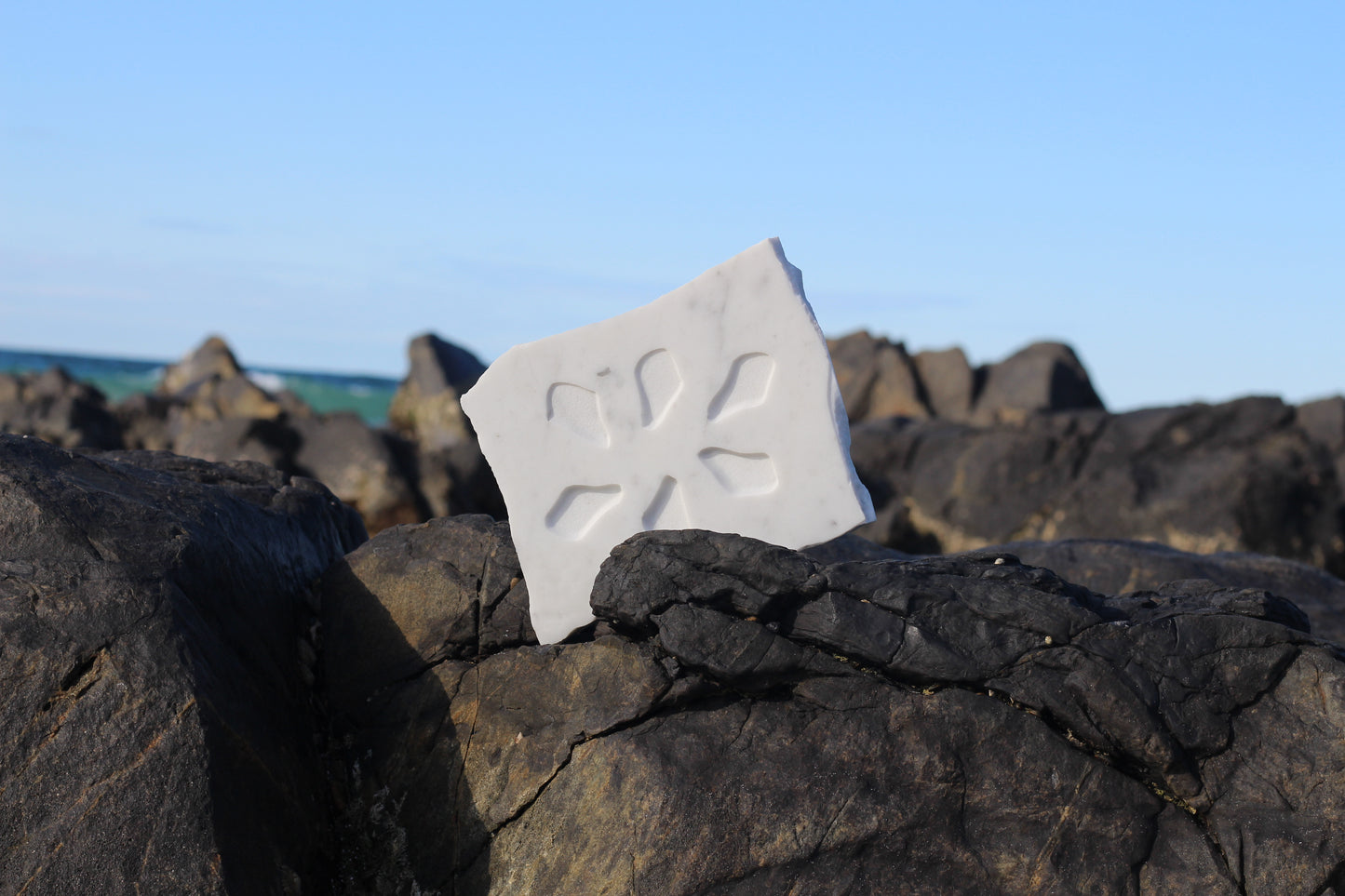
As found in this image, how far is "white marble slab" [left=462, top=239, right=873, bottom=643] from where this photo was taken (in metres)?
4.77

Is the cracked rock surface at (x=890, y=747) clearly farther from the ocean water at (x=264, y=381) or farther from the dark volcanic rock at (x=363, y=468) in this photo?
the ocean water at (x=264, y=381)

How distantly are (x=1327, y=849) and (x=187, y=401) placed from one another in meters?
24.7

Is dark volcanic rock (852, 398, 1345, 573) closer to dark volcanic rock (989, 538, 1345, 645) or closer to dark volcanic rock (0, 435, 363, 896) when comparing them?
dark volcanic rock (989, 538, 1345, 645)

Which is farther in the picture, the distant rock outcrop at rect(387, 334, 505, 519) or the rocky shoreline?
the distant rock outcrop at rect(387, 334, 505, 519)

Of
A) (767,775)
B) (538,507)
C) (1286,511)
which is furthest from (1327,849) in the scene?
(1286,511)

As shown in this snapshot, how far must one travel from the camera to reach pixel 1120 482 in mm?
15500

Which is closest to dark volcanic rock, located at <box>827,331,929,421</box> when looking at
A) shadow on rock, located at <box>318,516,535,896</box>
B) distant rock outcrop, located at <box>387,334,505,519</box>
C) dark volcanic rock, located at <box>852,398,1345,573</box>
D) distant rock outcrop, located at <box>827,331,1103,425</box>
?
distant rock outcrop, located at <box>827,331,1103,425</box>

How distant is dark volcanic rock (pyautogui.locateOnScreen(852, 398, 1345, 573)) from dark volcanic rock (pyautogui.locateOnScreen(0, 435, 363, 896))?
10.9 meters

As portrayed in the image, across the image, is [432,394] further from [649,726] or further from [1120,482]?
[649,726]

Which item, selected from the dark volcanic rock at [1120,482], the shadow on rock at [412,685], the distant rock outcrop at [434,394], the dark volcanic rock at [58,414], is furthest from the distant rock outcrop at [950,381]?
the shadow on rock at [412,685]

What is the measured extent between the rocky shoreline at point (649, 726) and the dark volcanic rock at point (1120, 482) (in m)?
10.4

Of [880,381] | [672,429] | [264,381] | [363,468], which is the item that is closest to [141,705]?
[672,429]

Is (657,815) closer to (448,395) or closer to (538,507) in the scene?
(538,507)

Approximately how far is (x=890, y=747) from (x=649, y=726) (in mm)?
878
